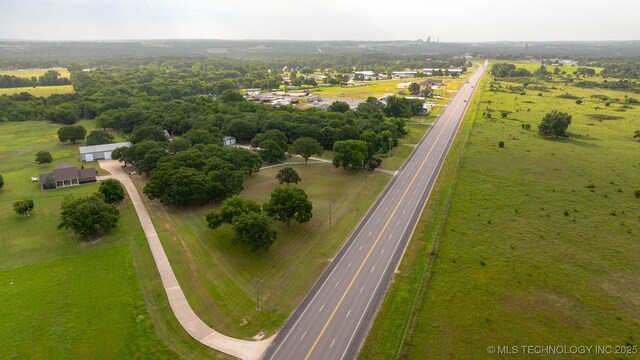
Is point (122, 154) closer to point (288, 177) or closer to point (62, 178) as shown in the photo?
point (62, 178)

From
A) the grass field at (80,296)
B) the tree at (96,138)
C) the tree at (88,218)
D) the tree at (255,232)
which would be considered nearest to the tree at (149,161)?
the grass field at (80,296)

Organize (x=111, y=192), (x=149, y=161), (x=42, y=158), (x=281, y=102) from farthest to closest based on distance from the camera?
(x=281, y=102)
(x=42, y=158)
(x=149, y=161)
(x=111, y=192)

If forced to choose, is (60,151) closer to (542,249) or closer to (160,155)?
(160,155)

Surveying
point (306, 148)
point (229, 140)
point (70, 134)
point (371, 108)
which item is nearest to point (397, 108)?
point (371, 108)

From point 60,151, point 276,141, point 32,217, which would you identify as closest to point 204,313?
point 32,217

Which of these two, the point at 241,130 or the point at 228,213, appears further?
the point at 241,130

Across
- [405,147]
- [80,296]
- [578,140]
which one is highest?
[578,140]

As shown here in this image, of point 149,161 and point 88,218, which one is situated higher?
point 149,161
